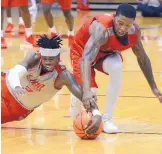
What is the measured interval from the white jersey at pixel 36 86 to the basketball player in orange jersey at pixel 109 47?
7.9 inches

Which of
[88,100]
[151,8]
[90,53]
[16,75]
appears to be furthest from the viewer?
[151,8]

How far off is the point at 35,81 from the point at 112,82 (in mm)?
605

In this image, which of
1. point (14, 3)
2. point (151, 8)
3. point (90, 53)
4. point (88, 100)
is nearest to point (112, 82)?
point (90, 53)

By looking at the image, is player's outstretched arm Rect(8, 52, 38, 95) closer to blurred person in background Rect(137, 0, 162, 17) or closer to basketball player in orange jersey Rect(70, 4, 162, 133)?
basketball player in orange jersey Rect(70, 4, 162, 133)

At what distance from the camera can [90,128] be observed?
3934 mm

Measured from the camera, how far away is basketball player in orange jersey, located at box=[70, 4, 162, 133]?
13.8ft

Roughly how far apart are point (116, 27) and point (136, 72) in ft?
9.31

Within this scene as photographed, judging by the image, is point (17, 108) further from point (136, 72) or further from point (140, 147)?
point (136, 72)

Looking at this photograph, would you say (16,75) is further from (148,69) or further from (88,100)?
(148,69)

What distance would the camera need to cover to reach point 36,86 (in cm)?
467

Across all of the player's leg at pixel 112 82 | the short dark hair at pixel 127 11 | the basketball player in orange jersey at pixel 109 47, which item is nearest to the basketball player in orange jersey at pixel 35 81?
the basketball player in orange jersey at pixel 109 47

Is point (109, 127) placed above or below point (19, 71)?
below

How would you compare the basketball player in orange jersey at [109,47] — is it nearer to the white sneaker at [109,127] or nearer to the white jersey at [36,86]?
the white sneaker at [109,127]

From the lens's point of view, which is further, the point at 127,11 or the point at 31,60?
the point at 31,60
